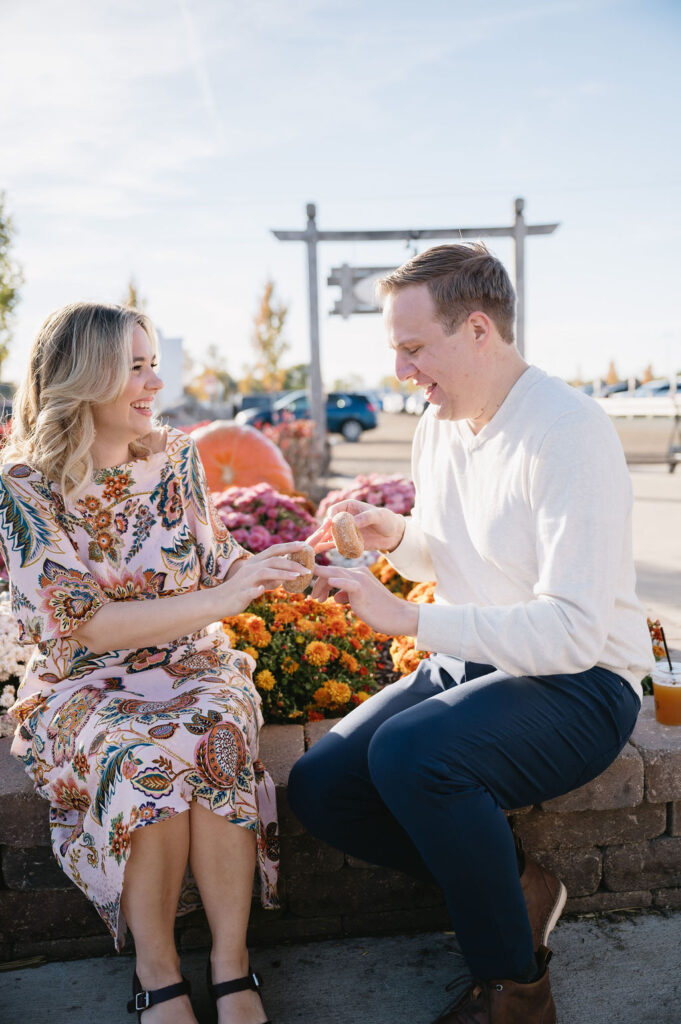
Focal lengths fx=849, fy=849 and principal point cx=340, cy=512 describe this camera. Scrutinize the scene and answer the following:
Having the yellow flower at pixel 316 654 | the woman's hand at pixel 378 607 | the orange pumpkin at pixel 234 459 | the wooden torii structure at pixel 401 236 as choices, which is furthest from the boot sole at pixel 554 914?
the wooden torii structure at pixel 401 236

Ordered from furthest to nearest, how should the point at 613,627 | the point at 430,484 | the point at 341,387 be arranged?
the point at 341,387
the point at 430,484
the point at 613,627

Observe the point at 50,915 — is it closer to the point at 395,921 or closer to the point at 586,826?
the point at 395,921

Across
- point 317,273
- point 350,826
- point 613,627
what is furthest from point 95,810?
point 317,273

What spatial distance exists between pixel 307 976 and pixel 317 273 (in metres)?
7.97

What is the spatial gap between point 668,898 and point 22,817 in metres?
1.68

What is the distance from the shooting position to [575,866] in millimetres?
2225

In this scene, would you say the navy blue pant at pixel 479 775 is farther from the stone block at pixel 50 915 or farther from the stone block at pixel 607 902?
the stone block at pixel 50 915

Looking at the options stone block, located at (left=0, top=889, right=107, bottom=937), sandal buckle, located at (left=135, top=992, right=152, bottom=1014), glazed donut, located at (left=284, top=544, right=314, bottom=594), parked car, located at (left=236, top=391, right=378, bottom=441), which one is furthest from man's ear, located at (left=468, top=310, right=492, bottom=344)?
parked car, located at (left=236, top=391, right=378, bottom=441)

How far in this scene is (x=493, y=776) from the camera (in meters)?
1.75

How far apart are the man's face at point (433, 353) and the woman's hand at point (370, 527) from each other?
1.25 feet

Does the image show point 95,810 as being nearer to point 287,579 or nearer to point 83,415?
point 287,579

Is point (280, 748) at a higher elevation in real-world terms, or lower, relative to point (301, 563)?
lower

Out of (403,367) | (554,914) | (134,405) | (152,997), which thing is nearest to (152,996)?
(152,997)

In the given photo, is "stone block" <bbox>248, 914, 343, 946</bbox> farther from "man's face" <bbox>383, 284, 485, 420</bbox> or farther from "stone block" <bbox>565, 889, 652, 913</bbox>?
"man's face" <bbox>383, 284, 485, 420</bbox>
